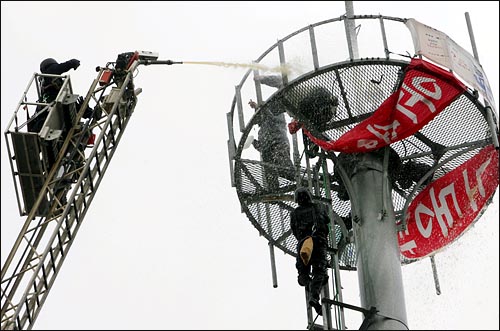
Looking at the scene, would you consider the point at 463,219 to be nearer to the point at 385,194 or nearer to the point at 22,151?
the point at 385,194

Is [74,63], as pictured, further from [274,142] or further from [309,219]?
[309,219]

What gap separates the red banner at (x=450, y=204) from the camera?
101 ft

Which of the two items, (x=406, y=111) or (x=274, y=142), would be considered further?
(x=274, y=142)

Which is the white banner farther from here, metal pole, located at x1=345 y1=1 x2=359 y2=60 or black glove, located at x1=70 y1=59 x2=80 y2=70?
black glove, located at x1=70 y1=59 x2=80 y2=70

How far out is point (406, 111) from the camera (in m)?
29.6

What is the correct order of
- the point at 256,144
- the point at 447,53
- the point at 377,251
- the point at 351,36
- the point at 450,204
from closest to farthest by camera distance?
the point at 377,251 → the point at 351,36 → the point at 447,53 → the point at 256,144 → the point at 450,204

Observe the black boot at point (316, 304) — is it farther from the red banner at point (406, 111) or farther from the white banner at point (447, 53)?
the white banner at point (447, 53)

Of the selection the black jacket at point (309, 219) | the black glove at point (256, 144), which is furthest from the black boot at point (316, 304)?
the black glove at point (256, 144)

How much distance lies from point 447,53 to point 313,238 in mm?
5375

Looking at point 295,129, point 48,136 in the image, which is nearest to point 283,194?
point 295,129

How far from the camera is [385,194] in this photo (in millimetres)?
29750

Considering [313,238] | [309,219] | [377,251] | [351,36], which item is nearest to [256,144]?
[309,219]

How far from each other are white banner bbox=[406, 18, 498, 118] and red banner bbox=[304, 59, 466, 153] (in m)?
0.31

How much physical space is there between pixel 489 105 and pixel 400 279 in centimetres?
452
